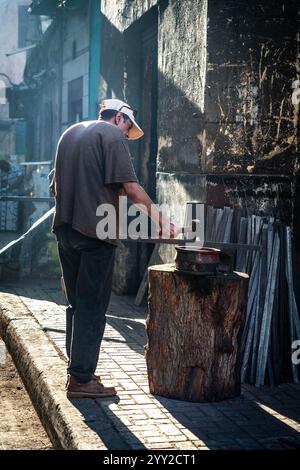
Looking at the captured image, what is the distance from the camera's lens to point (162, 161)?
6949 mm

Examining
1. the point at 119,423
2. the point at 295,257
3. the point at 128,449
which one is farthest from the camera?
the point at 295,257

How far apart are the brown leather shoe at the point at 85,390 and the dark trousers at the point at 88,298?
0.04 m

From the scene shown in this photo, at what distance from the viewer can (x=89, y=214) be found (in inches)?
169

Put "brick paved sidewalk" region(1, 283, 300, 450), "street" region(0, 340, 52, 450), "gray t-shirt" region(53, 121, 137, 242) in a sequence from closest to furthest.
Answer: "brick paved sidewalk" region(1, 283, 300, 450) < "street" region(0, 340, 52, 450) < "gray t-shirt" region(53, 121, 137, 242)

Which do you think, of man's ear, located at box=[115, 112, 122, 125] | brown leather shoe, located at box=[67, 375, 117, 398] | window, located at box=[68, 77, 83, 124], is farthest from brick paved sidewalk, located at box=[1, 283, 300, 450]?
window, located at box=[68, 77, 83, 124]

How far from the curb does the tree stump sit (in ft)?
2.35

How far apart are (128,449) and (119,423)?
388 mm

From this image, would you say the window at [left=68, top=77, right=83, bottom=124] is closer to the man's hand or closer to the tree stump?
the man's hand

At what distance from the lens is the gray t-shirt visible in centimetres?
425

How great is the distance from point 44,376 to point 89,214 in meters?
1.30

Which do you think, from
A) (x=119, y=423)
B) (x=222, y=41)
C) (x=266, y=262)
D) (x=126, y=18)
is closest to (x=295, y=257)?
(x=266, y=262)

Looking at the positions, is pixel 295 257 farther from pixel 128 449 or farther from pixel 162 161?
pixel 128 449

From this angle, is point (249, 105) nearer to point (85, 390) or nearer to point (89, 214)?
point (89, 214)

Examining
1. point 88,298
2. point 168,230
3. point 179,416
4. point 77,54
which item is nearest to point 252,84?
point 168,230
